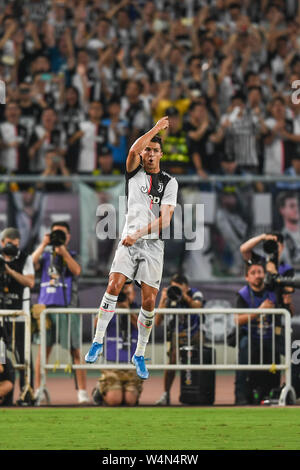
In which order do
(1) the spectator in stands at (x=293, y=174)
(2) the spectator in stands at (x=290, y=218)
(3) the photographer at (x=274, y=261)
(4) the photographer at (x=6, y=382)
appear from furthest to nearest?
(1) the spectator in stands at (x=293, y=174), (2) the spectator in stands at (x=290, y=218), (3) the photographer at (x=274, y=261), (4) the photographer at (x=6, y=382)

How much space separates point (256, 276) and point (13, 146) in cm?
601

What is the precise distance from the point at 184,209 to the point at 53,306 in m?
2.93

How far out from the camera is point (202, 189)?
16.7 meters

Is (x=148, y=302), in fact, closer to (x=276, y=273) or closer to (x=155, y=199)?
(x=155, y=199)

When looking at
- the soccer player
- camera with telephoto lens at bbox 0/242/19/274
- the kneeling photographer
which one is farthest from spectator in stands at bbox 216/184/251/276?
the soccer player

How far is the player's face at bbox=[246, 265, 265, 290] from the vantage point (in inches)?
560

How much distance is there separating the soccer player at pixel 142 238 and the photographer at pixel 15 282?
3.00 metres

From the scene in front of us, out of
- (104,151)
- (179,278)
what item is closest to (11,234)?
(179,278)

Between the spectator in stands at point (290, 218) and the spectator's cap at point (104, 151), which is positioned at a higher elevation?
the spectator's cap at point (104, 151)

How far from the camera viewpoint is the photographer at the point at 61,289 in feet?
46.4

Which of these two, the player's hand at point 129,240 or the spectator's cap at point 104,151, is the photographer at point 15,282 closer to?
the player's hand at point 129,240

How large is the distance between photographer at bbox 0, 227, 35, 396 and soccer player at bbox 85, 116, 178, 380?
9.83 ft

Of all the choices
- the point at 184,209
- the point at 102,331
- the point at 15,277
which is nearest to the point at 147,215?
the point at 102,331

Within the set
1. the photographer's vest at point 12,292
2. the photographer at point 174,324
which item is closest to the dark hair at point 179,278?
the photographer at point 174,324
